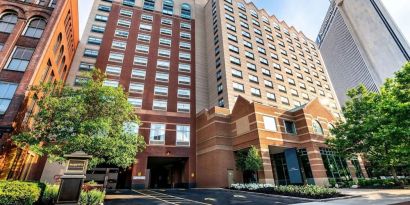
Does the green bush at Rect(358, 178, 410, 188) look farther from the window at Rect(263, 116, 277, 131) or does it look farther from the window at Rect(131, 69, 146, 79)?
the window at Rect(131, 69, 146, 79)

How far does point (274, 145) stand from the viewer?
86.1 ft

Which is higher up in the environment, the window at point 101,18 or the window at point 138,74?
the window at point 101,18

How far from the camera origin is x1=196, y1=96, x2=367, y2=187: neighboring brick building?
1006 inches

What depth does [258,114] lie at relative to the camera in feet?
87.9

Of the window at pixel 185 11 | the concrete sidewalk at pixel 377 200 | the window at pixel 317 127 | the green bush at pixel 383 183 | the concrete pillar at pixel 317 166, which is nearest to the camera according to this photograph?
the concrete sidewalk at pixel 377 200

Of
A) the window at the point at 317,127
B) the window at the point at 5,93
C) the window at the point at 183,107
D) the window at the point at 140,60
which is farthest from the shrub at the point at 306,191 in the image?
the window at the point at 140,60

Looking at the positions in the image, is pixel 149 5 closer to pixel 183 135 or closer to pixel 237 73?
pixel 237 73

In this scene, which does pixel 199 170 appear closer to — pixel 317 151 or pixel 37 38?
pixel 317 151

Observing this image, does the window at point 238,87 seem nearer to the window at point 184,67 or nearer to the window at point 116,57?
the window at point 184,67

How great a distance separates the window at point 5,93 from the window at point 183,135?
816 inches

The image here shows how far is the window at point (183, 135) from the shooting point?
33537mm

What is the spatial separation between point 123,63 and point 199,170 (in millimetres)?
22272

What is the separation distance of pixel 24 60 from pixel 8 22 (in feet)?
17.7

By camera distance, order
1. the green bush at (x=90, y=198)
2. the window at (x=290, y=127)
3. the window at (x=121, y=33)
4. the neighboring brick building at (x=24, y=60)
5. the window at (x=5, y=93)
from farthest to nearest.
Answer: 1. the window at (x=121, y=33)
2. the window at (x=290, y=127)
3. the window at (x=5, y=93)
4. the neighboring brick building at (x=24, y=60)
5. the green bush at (x=90, y=198)
